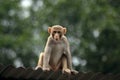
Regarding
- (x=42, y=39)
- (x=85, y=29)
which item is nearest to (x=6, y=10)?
(x=42, y=39)

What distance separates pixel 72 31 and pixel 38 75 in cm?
3134

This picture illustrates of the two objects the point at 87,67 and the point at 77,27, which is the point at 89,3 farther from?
the point at 87,67

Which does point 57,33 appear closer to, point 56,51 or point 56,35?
point 56,35

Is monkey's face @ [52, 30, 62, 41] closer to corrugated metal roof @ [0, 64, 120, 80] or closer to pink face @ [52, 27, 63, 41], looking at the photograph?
pink face @ [52, 27, 63, 41]

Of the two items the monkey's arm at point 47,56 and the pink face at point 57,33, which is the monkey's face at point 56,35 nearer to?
the pink face at point 57,33

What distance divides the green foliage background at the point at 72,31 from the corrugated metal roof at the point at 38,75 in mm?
23668

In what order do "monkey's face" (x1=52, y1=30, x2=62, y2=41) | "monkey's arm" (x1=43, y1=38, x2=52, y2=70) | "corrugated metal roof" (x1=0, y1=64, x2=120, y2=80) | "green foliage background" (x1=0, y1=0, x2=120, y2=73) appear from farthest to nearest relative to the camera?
"green foliage background" (x1=0, y1=0, x2=120, y2=73)
"monkey's face" (x1=52, y1=30, x2=62, y2=41)
"monkey's arm" (x1=43, y1=38, x2=52, y2=70)
"corrugated metal roof" (x1=0, y1=64, x2=120, y2=80)

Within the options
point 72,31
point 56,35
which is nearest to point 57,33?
point 56,35

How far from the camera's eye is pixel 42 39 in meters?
42.5

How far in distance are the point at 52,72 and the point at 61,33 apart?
208 cm

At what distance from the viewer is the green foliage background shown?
123 feet

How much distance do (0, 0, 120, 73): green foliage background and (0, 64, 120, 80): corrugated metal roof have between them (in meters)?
23.7

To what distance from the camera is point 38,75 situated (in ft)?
38.7

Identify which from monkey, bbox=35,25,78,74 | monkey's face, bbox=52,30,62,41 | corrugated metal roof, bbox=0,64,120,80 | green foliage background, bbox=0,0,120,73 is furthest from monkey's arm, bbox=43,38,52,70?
green foliage background, bbox=0,0,120,73
